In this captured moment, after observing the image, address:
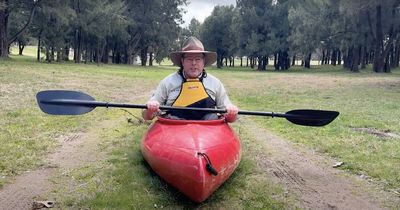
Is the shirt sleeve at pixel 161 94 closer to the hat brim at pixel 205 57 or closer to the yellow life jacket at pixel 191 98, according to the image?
the yellow life jacket at pixel 191 98

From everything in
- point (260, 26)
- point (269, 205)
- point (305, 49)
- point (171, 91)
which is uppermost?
point (260, 26)

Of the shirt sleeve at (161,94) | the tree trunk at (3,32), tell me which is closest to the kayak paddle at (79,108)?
the shirt sleeve at (161,94)

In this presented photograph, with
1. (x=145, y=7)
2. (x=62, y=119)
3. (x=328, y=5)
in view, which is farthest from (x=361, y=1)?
(x=145, y=7)

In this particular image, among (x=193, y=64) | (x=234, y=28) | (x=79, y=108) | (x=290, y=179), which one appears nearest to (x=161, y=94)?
(x=193, y=64)

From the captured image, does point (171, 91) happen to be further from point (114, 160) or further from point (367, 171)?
point (367, 171)

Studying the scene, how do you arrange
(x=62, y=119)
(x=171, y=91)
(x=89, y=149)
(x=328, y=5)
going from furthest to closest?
(x=328, y=5) < (x=62, y=119) < (x=89, y=149) < (x=171, y=91)

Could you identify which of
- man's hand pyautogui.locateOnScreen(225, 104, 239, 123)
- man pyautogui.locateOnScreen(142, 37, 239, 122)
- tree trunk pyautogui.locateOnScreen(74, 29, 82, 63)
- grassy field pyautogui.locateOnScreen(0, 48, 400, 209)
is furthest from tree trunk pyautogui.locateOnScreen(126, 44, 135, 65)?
man's hand pyautogui.locateOnScreen(225, 104, 239, 123)

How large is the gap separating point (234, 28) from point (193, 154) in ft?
185

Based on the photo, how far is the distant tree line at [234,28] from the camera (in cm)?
3688

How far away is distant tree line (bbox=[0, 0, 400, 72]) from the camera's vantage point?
36.9 metres

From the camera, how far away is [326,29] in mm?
43656

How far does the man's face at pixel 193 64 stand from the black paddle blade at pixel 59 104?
1.46 meters

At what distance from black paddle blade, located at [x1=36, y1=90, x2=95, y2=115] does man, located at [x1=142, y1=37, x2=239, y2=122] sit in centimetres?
94

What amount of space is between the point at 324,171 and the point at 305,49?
42.3m
